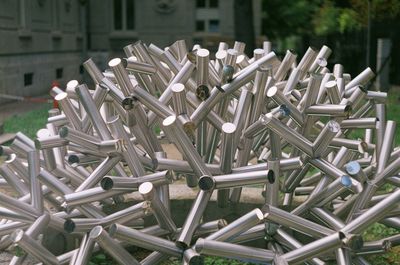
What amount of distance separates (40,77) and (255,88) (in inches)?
676

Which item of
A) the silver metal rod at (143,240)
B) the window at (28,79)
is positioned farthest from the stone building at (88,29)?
the silver metal rod at (143,240)

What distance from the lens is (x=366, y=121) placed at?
154 inches

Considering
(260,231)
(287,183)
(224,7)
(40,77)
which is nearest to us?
(260,231)

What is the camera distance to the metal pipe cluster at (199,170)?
3381mm

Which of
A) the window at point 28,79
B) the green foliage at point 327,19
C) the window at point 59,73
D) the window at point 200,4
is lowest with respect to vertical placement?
the window at point 59,73

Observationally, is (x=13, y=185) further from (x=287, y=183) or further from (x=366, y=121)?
(x=366, y=121)

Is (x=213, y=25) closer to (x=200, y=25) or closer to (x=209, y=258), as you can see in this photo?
(x=200, y=25)

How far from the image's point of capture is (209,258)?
13.8ft

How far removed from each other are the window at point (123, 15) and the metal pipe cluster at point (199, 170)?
2358 cm

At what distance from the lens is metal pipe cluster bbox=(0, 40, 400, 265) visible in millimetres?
3381

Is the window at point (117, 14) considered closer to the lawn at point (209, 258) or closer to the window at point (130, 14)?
the window at point (130, 14)

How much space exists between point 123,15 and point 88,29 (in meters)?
1.63

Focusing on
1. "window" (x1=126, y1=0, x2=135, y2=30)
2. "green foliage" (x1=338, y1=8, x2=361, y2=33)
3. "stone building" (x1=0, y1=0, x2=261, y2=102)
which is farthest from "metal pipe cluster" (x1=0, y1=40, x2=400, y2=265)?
"window" (x1=126, y1=0, x2=135, y2=30)

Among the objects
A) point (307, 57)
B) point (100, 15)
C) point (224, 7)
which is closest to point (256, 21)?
point (224, 7)
